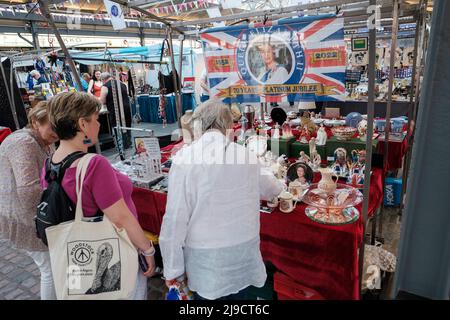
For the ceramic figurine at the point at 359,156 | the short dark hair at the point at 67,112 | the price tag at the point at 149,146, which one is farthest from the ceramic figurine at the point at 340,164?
the short dark hair at the point at 67,112

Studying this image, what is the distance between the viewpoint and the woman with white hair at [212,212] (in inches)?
47.2

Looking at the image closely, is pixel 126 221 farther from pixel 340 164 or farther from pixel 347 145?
pixel 347 145

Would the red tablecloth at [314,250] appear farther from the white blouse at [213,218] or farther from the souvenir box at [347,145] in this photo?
the souvenir box at [347,145]

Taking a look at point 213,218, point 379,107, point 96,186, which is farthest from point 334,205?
point 379,107

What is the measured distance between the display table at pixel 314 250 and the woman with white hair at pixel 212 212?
443mm

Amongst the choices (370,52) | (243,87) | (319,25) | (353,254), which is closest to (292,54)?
(319,25)

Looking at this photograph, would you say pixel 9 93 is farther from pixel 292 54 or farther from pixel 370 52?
pixel 370 52

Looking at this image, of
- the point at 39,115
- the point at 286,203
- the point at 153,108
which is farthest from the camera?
the point at 153,108

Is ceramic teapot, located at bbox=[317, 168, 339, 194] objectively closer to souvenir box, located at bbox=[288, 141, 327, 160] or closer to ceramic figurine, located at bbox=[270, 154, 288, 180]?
ceramic figurine, located at bbox=[270, 154, 288, 180]

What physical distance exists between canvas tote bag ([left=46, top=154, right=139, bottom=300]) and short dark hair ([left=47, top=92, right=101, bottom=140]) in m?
0.15

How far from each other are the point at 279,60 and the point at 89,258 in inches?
68.2

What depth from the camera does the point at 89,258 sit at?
1.18m

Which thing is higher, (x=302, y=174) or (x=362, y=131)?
(x=362, y=131)
